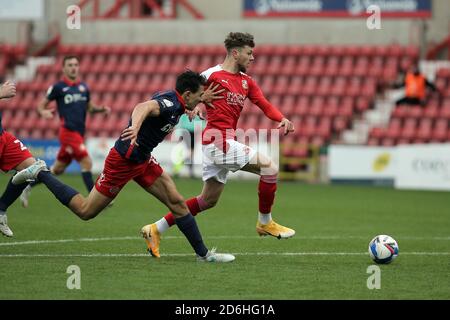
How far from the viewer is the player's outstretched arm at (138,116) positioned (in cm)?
880

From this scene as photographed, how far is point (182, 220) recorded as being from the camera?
9820mm

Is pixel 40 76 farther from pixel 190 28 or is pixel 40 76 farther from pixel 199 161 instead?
pixel 199 161

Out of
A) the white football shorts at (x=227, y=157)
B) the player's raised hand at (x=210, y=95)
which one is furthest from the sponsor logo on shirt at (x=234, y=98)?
the white football shorts at (x=227, y=157)

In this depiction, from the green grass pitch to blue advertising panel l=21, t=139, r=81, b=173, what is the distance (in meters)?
10.1

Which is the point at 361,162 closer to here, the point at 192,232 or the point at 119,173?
the point at 192,232

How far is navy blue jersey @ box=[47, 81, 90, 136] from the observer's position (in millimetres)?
16734

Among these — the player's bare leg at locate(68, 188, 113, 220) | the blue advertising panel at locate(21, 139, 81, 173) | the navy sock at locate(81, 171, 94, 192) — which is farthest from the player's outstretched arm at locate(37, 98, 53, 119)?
the blue advertising panel at locate(21, 139, 81, 173)

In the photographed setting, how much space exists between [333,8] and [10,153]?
68.3 ft

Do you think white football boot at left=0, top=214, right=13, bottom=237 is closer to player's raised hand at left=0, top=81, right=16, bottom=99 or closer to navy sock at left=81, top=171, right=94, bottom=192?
player's raised hand at left=0, top=81, right=16, bottom=99

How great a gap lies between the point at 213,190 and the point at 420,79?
666 inches

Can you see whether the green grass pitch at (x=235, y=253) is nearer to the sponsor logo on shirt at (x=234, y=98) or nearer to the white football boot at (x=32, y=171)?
the white football boot at (x=32, y=171)

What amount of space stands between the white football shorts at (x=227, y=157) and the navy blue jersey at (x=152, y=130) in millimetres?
1085

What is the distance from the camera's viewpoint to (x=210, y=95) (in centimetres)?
1030
